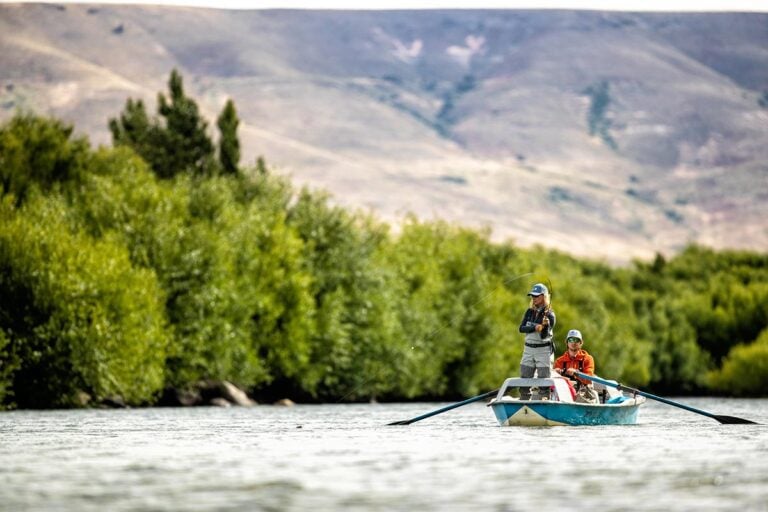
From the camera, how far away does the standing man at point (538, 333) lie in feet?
134

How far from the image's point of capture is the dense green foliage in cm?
6631

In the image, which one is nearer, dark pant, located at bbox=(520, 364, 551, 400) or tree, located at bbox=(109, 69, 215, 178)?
dark pant, located at bbox=(520, 364, 551, 400)

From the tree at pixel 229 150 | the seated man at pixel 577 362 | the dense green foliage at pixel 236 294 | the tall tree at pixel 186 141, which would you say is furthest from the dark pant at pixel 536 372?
the tall tree at pixel 186 141

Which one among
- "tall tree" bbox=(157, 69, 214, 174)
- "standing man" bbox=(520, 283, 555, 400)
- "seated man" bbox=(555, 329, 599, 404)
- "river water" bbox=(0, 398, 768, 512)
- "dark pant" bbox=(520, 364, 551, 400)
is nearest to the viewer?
"river water" bbox=(0, 398, 768, 512)

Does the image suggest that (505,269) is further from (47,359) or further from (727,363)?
(47,359)

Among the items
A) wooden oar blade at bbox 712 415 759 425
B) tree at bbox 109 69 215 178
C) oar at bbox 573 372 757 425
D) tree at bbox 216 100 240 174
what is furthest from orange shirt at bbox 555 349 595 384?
tree at bbox 109 69 215 178

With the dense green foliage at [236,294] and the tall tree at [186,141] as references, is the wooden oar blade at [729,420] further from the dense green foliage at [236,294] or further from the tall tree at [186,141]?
the tall tree at [186,141]

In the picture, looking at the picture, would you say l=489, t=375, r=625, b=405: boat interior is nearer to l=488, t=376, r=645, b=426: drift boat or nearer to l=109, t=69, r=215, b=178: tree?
l=488, t=376, r=645, b=426: drift boat

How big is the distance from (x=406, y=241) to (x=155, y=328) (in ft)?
136

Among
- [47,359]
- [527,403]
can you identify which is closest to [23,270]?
[47,359]

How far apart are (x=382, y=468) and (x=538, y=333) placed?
1126cm

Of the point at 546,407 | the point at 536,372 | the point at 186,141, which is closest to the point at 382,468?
the point at 536,372

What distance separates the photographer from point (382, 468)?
31.2 metres

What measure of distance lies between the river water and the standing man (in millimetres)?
1697
